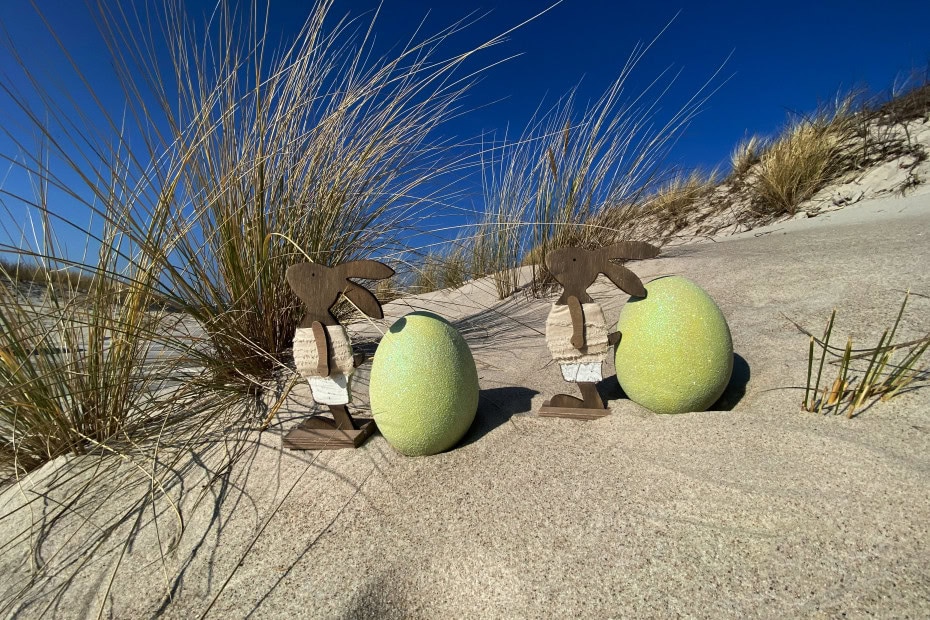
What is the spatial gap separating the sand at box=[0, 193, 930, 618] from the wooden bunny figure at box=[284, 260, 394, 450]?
2.3 inches

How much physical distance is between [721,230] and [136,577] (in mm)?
5103

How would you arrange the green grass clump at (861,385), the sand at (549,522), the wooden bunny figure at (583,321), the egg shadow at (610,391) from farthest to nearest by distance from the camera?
the egg shadow at (610,391) < the wooden bunny figure at (583,321) < the green grass clump at (861,385) < the sand at (549,522)

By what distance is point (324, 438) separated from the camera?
1383 mm

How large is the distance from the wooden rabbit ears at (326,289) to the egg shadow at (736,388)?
3.60 feet

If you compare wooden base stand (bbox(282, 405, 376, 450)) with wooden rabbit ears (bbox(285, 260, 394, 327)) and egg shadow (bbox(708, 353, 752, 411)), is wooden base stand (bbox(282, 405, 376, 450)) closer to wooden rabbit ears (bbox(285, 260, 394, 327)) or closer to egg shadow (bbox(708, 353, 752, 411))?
wooden rabbit ears (bbox(285, 260, 394, 327))

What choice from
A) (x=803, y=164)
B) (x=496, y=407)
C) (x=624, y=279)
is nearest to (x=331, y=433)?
(x=496, y=407)

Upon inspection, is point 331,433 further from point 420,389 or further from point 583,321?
point 583,321

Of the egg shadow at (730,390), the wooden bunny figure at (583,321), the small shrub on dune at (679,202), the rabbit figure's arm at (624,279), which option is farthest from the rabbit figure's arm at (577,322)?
the small shrub on dune at (679,202)

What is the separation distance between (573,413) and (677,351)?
357 millimetres

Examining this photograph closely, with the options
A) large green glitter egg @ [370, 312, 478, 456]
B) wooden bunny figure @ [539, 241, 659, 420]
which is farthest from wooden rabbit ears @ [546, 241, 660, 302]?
large green glitter egg @ [370, 312, 478, 456]

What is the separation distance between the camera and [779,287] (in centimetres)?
206

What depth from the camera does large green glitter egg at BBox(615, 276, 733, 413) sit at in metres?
1.26

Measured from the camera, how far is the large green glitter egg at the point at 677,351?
4.12 feet

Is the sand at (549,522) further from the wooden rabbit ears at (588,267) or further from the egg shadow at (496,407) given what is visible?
the wooden rabbit ears at (588,267)
